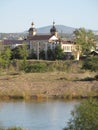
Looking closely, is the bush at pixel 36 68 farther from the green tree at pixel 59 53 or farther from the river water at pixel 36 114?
the river water at pixel 36 114

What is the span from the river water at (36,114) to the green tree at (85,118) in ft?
17.6

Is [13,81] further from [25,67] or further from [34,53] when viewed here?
[34,53]

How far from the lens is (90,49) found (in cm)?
7919

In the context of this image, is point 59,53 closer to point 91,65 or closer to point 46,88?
point 91,65

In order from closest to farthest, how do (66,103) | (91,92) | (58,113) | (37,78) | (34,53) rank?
(58,113)
(66,103)
(91,92)
(37,78)
(34,53)

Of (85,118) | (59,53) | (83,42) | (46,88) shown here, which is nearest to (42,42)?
(83,42)

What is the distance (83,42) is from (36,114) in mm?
45615

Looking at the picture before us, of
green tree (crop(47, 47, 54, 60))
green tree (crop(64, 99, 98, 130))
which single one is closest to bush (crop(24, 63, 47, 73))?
green tree (crop(47, 47, 54, 60))

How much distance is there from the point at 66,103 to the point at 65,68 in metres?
24.7

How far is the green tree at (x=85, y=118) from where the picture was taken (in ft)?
69.5

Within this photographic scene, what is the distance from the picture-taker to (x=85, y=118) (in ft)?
70.4

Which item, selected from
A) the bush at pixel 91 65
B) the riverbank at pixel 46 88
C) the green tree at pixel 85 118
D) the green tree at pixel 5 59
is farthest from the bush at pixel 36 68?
the green tree at pixel 85 118

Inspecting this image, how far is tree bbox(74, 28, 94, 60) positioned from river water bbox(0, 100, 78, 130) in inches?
1497

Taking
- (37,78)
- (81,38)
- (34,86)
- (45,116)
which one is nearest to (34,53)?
(81,38)
